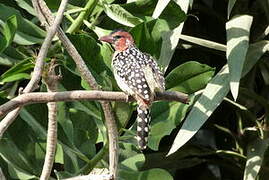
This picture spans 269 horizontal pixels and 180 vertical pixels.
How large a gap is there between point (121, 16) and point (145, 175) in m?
0.40

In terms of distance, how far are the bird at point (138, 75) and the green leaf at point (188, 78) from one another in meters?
0.06

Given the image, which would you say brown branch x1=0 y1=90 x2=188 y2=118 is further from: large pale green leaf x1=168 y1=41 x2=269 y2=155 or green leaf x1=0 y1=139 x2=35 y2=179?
large pale green leaf x1=168 y1=41 x2=269 y2=155

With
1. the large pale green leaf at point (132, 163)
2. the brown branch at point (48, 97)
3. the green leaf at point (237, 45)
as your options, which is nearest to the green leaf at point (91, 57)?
the large pale green leaf at point (132, 163)

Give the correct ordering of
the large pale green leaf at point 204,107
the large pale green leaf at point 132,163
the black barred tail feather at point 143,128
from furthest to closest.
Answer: the large pale green leaf at point 204,107, the large pale green leaf at point 132,163, the black barred tail feather at point 143,128

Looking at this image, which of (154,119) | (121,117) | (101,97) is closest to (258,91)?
(154,119)

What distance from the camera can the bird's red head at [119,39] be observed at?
2027 mm

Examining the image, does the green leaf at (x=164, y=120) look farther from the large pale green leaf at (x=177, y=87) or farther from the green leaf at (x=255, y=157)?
the green leaf at (x=255, y=157)

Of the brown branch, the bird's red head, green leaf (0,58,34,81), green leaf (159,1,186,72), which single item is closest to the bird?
the bird's red head

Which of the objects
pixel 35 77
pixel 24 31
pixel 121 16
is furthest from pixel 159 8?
pixel 35 77

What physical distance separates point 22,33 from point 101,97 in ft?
2.16

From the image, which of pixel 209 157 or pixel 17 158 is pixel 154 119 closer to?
pixel 17 158

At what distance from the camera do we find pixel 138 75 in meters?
1.85

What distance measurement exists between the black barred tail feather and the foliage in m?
0.07

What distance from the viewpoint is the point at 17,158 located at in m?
2.01
